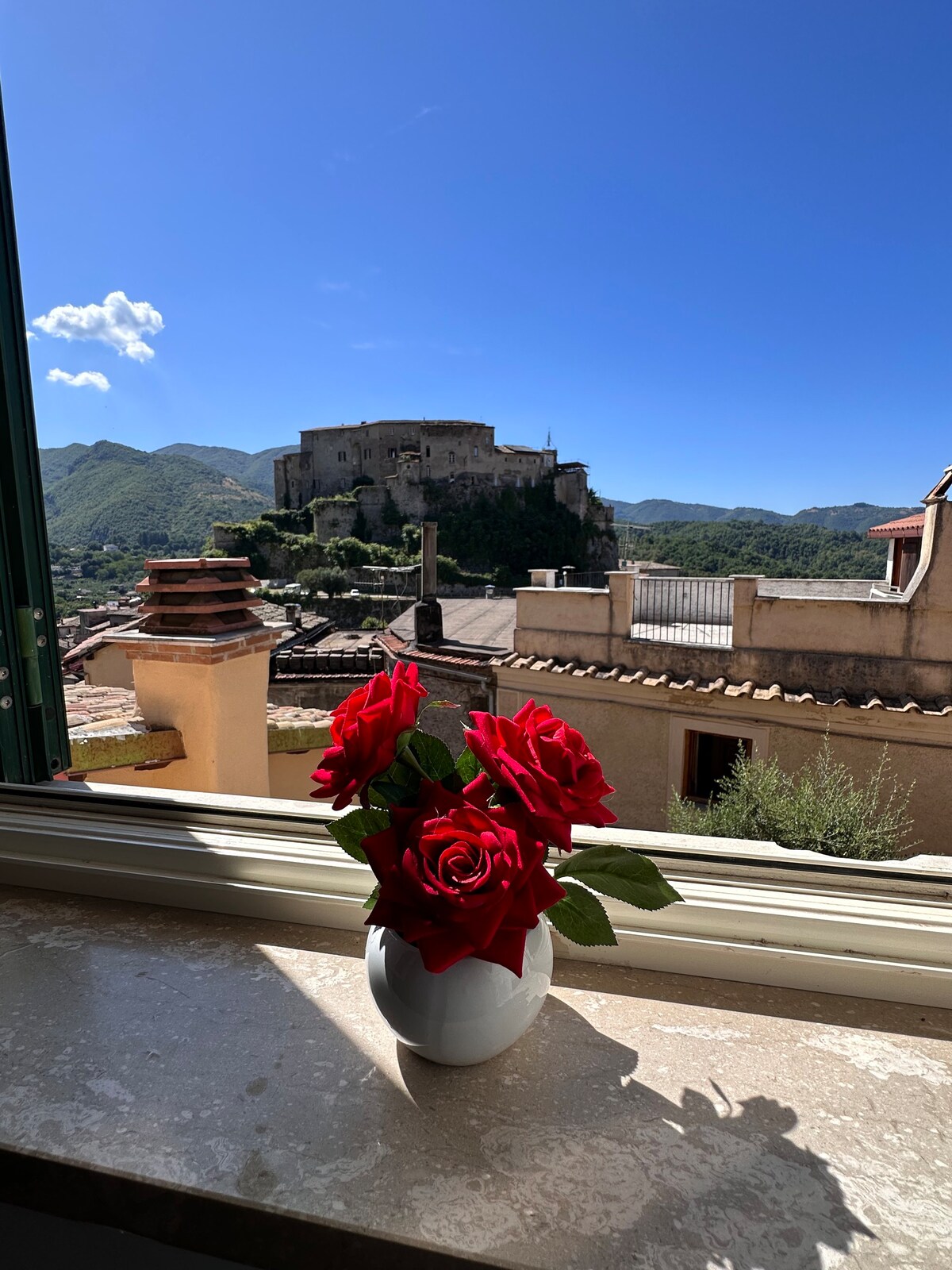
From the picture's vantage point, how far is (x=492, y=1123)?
469 millimetres

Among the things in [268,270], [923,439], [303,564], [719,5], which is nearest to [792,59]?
[719,5]

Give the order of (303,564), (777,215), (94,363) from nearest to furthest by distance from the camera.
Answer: (777,215) < (94,363) < (303,564)

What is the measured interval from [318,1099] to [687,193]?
1763 mm

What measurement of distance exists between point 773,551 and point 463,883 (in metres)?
3.32

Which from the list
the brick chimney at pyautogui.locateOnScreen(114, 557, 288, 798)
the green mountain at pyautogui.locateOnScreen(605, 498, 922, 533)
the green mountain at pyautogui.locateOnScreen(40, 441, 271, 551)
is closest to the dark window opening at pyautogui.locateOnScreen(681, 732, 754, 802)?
the green mountain at pyautogui.locateOnScreen(605, 498, 922, 533)

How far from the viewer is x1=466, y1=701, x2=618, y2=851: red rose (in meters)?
0.40

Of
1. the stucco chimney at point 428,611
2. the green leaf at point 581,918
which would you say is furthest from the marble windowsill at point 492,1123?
the stucco chimney at point 428,611

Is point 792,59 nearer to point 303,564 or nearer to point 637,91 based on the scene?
point 637,91

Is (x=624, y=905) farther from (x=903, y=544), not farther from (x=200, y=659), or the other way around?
(x=903, y=544)

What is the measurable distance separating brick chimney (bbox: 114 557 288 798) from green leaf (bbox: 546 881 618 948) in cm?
128

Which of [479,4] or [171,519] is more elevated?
[479,4]

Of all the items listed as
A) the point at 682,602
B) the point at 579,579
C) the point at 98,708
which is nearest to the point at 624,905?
the point at 98,708

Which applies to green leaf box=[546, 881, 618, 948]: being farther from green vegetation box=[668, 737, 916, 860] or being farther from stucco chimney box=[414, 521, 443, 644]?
stucco chimney box=[414, 521, 443, 644]

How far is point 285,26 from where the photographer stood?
1.18m
